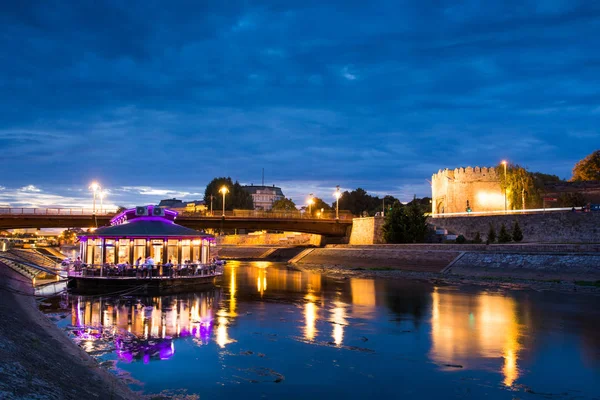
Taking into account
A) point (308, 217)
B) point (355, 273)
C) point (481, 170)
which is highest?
point (481, 170)

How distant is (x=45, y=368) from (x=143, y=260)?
26744mm

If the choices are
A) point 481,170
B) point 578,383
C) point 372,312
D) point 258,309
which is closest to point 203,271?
point 258,309

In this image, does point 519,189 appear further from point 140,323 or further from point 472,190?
point 140,323

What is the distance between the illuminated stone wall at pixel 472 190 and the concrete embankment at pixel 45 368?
70808 millimetres

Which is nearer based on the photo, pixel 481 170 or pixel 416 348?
pixel 416 348

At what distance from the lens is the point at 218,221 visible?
236 ft

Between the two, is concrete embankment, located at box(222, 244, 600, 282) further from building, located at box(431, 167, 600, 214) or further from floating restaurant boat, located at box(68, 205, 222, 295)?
floating restaurant boat, located at box(68, 205, 222, 295)

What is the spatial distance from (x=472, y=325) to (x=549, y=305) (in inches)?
336

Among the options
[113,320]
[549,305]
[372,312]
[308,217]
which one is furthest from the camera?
[308,217]

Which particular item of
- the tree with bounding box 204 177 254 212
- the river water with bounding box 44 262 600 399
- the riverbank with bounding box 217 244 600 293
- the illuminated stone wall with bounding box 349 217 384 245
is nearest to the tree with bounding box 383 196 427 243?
the riverbank with bounding box 217 244 600 293

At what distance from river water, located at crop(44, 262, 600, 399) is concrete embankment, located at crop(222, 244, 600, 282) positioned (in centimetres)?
746

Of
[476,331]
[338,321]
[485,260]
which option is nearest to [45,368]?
[338,321]

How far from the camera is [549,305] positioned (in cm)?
2998

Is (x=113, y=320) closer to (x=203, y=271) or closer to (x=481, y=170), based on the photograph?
(x=203, y=271)
